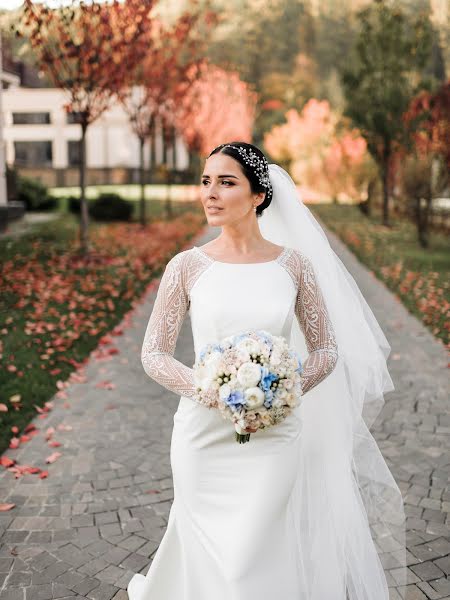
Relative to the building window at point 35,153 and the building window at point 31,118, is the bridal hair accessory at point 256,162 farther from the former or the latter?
the building window at point 31,118

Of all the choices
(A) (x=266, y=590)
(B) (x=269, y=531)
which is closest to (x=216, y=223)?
(B) (x=269, y=531)

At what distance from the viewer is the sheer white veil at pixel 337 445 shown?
11.9ft

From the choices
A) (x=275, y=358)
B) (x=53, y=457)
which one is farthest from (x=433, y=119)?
(x=275, y=358)

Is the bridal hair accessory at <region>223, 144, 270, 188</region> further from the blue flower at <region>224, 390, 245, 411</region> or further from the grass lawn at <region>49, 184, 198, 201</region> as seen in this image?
the grass lawn at <region>49, 184, 198, 201</region>

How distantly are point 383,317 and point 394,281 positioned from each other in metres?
3.49

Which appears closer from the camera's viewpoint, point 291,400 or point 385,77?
point 291,400

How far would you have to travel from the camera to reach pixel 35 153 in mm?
53125

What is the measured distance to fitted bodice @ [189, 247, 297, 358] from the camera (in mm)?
3068

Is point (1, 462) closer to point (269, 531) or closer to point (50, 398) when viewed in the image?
point (50, 398)

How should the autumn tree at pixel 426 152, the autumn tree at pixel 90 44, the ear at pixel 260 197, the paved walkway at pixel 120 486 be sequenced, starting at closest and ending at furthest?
1. the ear at pixel 260 197
2. the paved walkway at pixel 120 486
3. the autumn tree at pixel 90 44
4. the autumn tree at pixel 426 152

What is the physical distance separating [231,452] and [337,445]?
90cm

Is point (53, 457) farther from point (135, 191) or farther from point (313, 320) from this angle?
point (135, 191)

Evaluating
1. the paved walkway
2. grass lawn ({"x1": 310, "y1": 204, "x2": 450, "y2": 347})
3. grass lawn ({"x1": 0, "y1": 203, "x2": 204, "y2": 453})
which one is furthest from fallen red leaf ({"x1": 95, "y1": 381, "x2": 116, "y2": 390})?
grass lawn ({"x1": 310, "y1": 204, "x2": 450, "y2": 347})

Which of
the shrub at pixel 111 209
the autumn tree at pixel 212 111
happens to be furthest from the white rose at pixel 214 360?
the autumn tree at pixel 212 111
